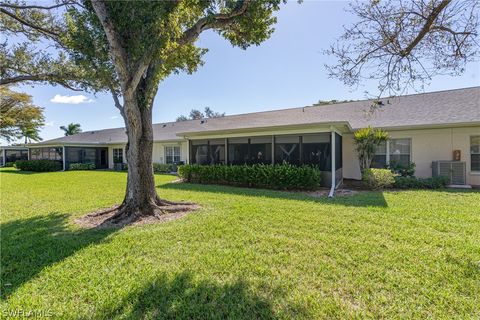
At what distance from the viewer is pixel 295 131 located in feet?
37.3

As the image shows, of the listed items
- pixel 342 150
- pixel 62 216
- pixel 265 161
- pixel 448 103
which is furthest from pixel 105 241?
pixel 448 103

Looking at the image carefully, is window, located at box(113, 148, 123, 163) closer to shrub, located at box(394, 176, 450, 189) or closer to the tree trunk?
the tree trunk

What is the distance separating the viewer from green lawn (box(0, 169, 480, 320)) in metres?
2.76

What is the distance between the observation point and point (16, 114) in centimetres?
2980

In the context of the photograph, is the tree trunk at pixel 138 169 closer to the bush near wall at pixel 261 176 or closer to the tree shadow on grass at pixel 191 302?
the tree shadow on grass at pixel 191 302

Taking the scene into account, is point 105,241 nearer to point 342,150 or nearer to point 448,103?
point 342,150

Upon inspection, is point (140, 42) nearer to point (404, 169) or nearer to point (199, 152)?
point (199, 152)

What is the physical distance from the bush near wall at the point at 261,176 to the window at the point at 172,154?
321 inches

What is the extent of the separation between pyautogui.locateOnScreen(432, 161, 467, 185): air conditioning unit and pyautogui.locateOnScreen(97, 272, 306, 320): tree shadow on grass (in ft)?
40.5

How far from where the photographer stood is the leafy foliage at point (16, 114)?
27317 millimetres

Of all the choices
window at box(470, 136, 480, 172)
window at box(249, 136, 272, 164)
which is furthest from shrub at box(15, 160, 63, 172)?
window at box(470, 136, 480, 172)

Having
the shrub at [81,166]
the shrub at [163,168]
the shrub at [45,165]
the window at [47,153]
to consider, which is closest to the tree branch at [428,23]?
the shrub at [163,168]

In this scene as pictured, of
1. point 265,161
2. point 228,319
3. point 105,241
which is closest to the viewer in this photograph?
point 228,319

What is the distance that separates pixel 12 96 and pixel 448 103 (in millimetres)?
40510
